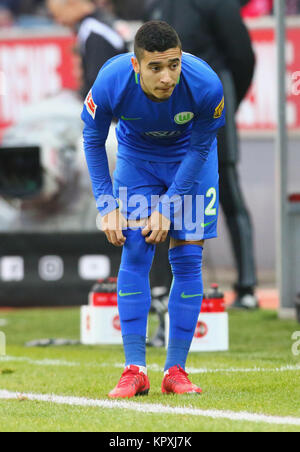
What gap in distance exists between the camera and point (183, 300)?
427 centimetres

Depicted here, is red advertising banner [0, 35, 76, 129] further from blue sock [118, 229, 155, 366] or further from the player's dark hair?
the player's dark hair

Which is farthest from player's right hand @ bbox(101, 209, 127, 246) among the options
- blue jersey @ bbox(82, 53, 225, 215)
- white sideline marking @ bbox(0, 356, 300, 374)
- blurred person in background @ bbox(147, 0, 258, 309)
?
blurred person in background @ bbox(147, 0, 258, 309)

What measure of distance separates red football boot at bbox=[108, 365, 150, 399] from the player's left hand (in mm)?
533

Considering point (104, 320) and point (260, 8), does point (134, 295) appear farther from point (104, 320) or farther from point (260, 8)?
point (260, 8)

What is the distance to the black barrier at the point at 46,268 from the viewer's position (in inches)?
365

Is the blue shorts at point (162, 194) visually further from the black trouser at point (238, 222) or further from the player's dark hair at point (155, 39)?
the black trouser at point (238, 222)

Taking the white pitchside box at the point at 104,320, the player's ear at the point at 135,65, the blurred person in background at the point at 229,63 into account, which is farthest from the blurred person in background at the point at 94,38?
the player's ear at the point at 135,65

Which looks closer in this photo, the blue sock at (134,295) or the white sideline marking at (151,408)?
the white sideline marking at (151,408)

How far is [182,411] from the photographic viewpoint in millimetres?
3561

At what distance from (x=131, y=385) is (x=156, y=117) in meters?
1.08

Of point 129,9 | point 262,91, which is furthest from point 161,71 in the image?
point 262,91
